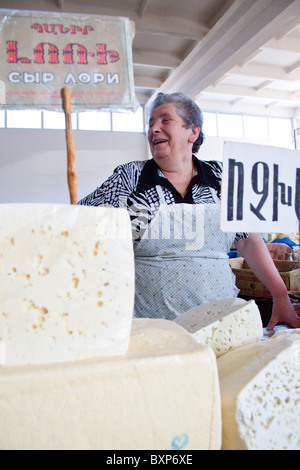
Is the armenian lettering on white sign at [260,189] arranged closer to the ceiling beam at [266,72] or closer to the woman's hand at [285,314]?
the woman's hand at [285,314]

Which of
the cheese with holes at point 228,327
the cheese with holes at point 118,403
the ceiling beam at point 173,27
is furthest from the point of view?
the ceiling beam at point 173,27

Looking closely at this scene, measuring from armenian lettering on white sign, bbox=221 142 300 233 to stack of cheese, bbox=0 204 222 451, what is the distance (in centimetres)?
38

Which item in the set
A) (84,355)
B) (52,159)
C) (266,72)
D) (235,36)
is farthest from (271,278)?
(52,159)

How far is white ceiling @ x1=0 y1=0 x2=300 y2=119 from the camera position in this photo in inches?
168

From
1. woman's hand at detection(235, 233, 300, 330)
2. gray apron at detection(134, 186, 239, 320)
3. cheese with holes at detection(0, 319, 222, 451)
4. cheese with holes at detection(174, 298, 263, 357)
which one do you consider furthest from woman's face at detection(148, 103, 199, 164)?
cheese with holes at detection(0, 319, 222, 451)

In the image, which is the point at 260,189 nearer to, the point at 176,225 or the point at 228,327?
the point at 228,327

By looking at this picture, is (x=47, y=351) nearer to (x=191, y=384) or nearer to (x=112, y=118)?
(x=191, y=384)

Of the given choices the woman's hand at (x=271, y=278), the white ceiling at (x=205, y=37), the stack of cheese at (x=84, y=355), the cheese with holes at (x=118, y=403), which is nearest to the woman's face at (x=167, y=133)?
the woman's hand at (x=271, y=278)

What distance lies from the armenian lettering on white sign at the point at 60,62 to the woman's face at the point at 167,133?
795mm

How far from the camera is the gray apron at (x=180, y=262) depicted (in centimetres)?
151

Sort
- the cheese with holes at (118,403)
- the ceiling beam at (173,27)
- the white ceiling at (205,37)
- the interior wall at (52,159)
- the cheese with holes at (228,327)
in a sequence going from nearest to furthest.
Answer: the cheese with holes at (118,403), the cheese with holes at (228,327), the white ceiling at (205,37), the ceiling beam at (173,27), the interior wall at (52,159)

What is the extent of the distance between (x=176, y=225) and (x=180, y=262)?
0.17m
